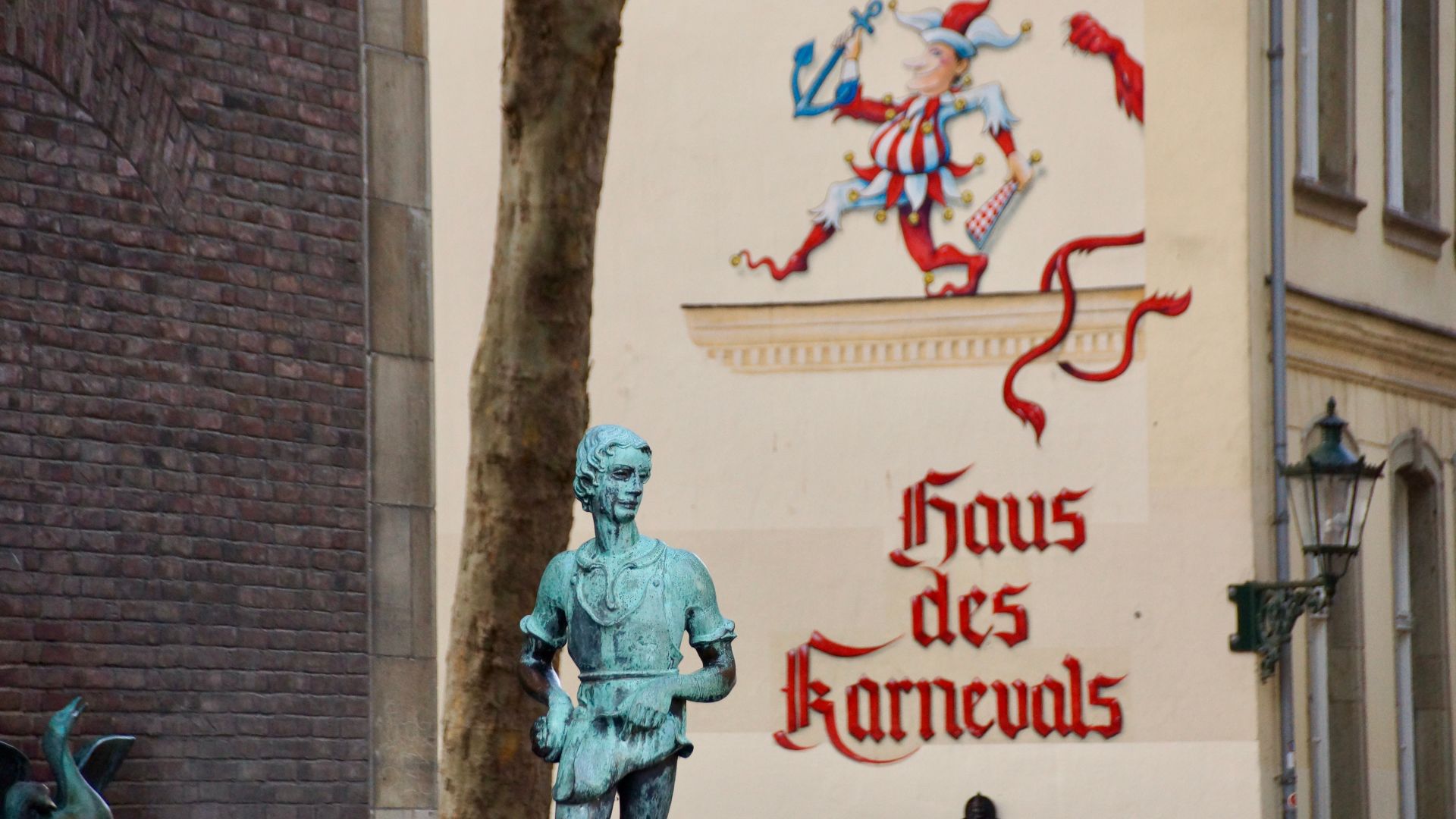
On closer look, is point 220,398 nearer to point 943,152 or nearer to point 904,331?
point 904,331

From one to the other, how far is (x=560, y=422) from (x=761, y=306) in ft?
21.6

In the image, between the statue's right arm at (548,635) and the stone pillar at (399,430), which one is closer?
the statue's right arm at (548,635)

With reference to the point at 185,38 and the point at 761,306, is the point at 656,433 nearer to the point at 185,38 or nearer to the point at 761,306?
the point at 761,306

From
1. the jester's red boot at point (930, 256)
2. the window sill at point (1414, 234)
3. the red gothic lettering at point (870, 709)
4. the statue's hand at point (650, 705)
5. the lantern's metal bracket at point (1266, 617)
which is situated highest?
the window sill at point (1414, 234)

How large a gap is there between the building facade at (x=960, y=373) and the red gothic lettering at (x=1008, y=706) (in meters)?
0.04

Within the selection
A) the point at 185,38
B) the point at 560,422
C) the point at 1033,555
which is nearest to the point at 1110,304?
the point at 1033,555

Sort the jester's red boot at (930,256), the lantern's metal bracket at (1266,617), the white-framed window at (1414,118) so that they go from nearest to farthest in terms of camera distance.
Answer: the lantern's metal bracket at (1266,617) → the jester's red boot at (930,256) → the white-framed window at (1414,118)

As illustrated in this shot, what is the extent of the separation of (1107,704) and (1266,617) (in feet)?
3.96

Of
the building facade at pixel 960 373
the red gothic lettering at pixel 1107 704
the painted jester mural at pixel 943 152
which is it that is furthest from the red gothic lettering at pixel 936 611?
the painted jester mural at pixel 943 152

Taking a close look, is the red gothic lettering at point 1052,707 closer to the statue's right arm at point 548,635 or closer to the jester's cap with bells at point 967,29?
the jester's cap with bells at point 967,29

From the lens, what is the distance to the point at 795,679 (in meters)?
19.2

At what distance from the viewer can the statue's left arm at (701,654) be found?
23.1 ft

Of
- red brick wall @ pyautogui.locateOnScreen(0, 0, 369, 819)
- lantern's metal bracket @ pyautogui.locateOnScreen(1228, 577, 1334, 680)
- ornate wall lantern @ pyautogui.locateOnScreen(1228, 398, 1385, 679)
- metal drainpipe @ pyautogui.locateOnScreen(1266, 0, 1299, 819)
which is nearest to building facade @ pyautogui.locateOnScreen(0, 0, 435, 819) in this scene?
red brick wall @ pyautogui.locateOnScreen(0, 0, 369, 819)

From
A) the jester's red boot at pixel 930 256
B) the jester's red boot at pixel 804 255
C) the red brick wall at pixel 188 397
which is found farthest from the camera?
the jester's red boot at pixel 804 255
